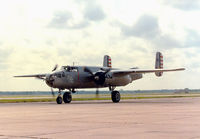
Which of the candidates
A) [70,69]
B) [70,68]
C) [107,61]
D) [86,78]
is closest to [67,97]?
[86,78]

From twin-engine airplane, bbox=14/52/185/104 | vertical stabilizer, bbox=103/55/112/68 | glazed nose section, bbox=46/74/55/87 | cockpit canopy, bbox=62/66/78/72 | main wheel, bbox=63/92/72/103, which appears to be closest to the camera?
glazed nose section, bbox=46/74/55/87

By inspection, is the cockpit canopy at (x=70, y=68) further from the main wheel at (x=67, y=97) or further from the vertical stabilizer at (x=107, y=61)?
the vertical stabilizer at (x=107, y=61)

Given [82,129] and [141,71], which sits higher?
[141,71]

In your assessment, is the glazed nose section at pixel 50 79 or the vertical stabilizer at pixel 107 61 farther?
the vertical stabilizer at pixel 107 61

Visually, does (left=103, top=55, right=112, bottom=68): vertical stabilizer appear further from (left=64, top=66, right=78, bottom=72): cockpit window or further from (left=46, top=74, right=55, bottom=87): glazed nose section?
(left=46, top=74, right=55, bottom=87): glazed nose section

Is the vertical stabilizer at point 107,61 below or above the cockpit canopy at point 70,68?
above

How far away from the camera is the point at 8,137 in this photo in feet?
37.1

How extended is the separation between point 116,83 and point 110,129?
3015 cm

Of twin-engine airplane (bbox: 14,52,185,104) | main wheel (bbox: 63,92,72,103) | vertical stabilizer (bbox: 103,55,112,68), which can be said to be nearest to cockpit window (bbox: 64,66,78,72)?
twin-engine airplane (bbox: 14,52,185,104)

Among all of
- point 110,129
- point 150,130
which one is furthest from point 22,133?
point 150,130

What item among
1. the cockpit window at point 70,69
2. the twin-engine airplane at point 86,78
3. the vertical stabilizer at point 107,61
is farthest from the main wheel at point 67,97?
the vertical stabilizer at point 107,61

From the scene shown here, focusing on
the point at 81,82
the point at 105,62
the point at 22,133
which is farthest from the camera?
the point at 105,62

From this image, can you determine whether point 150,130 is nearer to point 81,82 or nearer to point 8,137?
point 8,137

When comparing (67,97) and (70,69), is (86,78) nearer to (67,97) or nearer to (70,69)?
(70,69)
